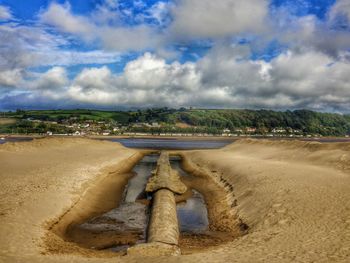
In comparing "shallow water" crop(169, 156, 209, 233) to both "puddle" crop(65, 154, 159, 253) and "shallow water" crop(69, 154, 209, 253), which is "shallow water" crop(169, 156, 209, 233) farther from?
"puddle" crop(65, 154, 159, 253)

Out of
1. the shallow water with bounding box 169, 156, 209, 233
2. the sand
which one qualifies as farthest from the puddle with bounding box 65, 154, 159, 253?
the shallow water with bounding box 169, 156, 209, 233

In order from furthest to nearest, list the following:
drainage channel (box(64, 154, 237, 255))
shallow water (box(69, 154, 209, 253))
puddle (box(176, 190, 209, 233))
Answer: puddle (box(176, 190, 209, 233)) → shallow water (box(69, 154, 209, 253)) → drainage channel (box(64, 154, 237, 255))

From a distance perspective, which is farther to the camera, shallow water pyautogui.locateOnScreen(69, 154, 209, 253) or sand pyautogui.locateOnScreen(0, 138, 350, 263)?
shallow water pyautogui.locateOnScreen(69, 154, 209, 253)

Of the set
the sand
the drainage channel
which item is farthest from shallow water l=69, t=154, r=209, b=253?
the sand

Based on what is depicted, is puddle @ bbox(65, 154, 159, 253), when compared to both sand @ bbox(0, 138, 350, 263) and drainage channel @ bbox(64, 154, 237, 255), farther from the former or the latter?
sand @ bbox(0, 138, 350, 263)

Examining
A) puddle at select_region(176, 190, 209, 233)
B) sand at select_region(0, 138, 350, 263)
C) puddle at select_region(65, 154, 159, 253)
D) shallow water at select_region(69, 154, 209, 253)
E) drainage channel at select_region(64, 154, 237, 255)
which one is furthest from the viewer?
puddle at select_region(176, 190, 209, 233)

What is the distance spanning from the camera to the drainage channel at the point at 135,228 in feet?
49.8

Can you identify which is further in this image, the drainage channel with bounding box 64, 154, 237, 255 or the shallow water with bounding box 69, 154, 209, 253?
the shallow water with bounding box 69, 154, 209, 253

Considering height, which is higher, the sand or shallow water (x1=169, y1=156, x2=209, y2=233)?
the sand

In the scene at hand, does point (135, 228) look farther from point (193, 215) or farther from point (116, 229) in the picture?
point (193, 215)

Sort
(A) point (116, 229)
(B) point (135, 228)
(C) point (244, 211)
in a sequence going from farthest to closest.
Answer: (C) point (244, 211) → (B) point (135, 228) → (A) point (116, 229)

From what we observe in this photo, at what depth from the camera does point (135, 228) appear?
1769 cm

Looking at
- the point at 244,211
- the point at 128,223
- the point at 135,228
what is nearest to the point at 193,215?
the point at 244,211

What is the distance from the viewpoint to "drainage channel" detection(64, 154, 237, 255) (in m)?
15.2
